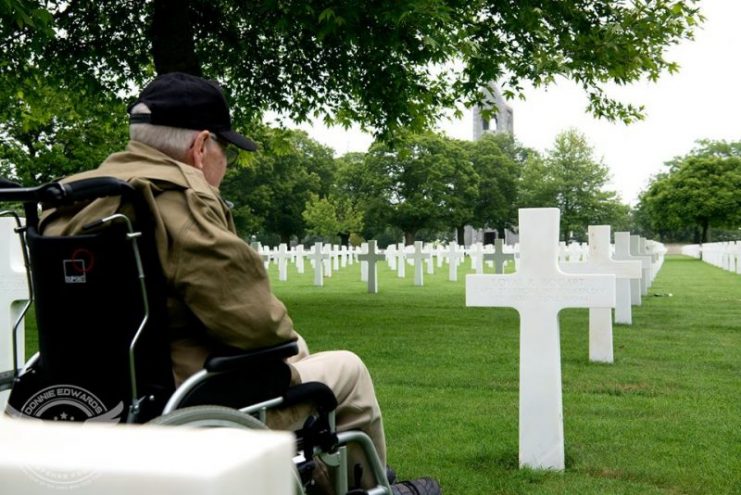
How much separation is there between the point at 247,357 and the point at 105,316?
429 millimetres

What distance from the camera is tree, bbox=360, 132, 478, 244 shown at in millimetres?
73562

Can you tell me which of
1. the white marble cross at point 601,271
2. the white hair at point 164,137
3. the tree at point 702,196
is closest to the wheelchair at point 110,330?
the white hair at point 164,137

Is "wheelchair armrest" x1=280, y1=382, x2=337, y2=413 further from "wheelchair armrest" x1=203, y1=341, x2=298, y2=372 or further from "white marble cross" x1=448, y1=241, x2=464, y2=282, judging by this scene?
"white marble cross" x1=448, y1=241, x2=464, y2=282

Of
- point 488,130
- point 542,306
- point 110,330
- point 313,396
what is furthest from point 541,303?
point 488,130

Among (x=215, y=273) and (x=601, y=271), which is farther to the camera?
(x=601, y=271)

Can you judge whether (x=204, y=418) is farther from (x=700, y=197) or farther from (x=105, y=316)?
(x=700, y=197)

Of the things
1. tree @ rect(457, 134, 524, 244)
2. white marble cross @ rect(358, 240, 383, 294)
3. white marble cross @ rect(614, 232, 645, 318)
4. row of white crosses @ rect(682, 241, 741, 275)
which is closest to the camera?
white marble cross @ rect(614, 232, 645, 318)

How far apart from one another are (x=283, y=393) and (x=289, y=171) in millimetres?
70637

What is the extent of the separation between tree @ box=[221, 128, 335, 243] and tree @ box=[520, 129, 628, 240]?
1652 cm

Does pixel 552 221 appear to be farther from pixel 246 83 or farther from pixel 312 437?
pixel 246 83

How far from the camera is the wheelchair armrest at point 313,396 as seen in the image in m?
3.12

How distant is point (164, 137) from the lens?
10.6 ft

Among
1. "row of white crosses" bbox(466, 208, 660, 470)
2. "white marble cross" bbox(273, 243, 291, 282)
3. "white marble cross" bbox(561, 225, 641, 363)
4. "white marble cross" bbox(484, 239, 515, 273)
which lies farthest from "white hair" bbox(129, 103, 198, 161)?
"white marble cross" bbox(273, 243, 291, 282)

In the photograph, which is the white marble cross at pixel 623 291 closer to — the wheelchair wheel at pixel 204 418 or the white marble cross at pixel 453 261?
the wheelchair wheel at pixel 204 418
